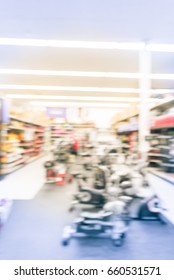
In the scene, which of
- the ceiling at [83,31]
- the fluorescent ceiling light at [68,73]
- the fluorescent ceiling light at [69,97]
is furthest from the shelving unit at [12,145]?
the fluorescent ceiling light at [69,97]

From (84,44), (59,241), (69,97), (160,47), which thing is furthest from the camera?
(69,97)

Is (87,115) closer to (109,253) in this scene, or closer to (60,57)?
(60,57)

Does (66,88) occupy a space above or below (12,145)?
above

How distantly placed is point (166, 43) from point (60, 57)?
10.1 ft

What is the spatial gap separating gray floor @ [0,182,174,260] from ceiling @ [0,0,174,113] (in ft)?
12.9

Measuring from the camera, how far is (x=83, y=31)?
620 centimetres

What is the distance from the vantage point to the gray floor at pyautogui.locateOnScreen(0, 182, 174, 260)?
7.32ft

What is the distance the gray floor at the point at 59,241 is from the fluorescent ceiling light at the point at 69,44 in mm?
4835

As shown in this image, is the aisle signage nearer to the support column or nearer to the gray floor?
the support column

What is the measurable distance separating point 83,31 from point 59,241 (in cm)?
509

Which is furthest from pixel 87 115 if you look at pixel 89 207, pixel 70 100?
pixel 89 207

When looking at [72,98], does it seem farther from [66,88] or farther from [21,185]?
[21,185]

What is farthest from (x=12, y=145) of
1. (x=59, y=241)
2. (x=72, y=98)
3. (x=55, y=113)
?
(x=72, y=98)

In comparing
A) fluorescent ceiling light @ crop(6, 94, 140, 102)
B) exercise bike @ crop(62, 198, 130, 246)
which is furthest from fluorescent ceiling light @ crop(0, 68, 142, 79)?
exercise bike @ crop(62, 198, 130, 246)
